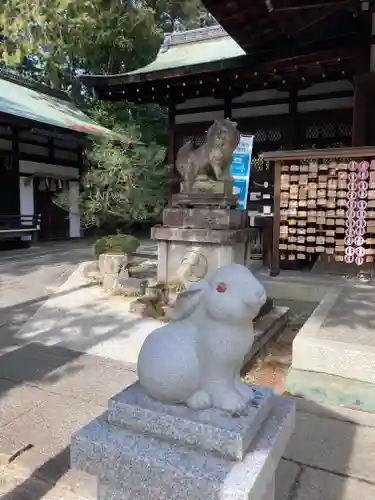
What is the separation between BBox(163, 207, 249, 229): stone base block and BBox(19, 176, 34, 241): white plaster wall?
1031cm

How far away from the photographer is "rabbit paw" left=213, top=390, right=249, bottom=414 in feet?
5.15

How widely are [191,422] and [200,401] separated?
95mm

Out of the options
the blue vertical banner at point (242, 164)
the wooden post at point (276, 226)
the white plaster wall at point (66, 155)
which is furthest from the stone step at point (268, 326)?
the white plaster wall at point (66, 155)

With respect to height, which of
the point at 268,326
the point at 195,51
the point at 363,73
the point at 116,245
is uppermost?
the point at 195,51

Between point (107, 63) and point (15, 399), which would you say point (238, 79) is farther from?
point (107, 63)

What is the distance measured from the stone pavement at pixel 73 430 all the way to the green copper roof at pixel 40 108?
10.1 metres

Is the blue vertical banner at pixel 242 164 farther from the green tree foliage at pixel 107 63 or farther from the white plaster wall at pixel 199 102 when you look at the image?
the green tree foliage at pixel 107 63

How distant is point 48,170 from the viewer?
1525 centimetres

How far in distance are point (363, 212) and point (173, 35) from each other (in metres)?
9.44

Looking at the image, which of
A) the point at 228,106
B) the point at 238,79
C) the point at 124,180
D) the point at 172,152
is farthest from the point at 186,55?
the point at 124,180

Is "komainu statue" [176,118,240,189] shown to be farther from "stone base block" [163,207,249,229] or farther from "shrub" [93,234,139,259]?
"shrub" [93,234,139,259]

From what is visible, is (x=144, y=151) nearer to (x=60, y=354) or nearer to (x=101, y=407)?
(x=60, y=354)

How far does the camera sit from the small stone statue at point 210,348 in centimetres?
156

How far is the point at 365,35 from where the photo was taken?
7000 millimetres
